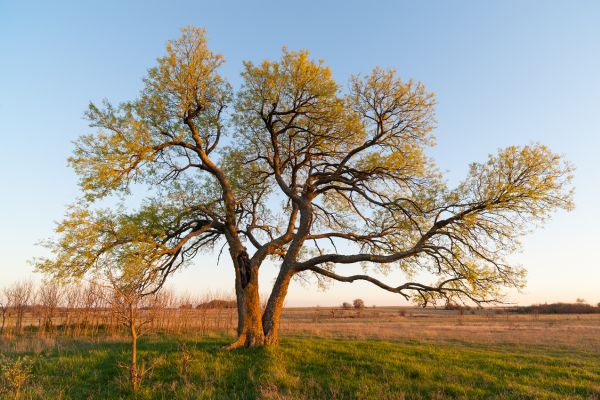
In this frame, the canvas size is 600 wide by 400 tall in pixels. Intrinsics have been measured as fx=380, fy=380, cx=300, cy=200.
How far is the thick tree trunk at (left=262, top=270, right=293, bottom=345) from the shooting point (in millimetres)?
15305

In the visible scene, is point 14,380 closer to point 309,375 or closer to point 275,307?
point 309,375

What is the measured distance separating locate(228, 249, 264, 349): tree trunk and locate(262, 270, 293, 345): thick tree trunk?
0.30 metres

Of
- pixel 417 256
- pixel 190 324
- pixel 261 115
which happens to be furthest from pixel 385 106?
pixel 190 324

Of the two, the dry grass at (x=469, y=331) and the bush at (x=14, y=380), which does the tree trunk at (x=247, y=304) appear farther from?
the dry grass at (x=469, y=331)

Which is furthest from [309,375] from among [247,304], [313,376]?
[247,304]

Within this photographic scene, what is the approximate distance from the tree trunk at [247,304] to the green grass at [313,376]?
0.84 m

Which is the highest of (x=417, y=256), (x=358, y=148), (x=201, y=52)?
(x=201, y=52)

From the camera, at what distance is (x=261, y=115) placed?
624 inches

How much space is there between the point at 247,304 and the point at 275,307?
1166 mm

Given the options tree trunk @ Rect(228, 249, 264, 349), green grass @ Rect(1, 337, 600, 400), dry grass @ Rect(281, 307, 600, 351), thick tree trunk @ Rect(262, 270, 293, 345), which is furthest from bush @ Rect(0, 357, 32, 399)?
dry grass @ Rect(281, 307, 600, 351)

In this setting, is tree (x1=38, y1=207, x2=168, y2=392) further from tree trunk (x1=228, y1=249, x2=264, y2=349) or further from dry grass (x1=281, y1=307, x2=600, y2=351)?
dry grass (x1=281, y1=307, x2=600, y2=351)

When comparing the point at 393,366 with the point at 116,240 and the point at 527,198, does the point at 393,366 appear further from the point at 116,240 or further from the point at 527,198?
the point at 116,240

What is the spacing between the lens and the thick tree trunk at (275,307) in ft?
50.2

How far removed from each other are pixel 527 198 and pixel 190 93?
44.1 ft
